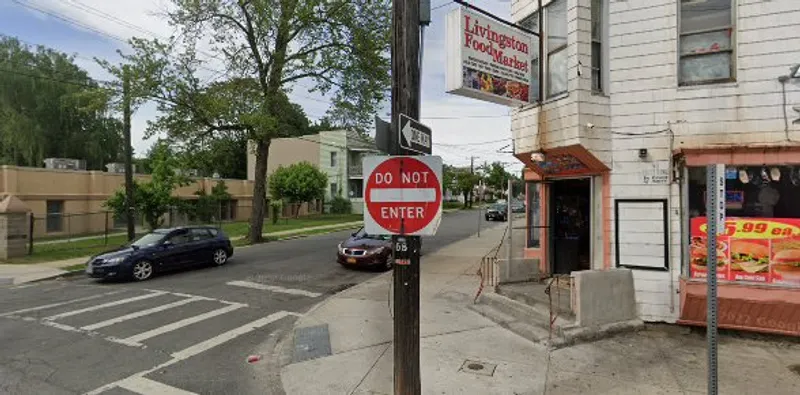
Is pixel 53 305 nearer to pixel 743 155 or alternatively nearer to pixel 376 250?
pixel 376 250

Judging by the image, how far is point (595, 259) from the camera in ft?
25.5

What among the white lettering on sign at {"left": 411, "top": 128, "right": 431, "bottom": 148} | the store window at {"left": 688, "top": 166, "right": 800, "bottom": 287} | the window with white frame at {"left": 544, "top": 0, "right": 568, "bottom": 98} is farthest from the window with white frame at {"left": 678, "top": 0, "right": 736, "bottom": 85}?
the white lettering on sign at {"left": 411, "top": 128, "right": 431, "bottom": 148}

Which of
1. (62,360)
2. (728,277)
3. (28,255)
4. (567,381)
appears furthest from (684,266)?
(28,255)

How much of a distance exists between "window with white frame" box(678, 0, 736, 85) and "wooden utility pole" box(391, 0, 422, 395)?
196 inches

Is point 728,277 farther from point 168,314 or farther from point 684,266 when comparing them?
point 168,314

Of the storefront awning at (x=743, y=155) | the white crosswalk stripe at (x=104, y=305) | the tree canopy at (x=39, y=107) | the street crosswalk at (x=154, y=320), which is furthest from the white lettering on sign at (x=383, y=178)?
the tree canopy at (x=39, y=107)

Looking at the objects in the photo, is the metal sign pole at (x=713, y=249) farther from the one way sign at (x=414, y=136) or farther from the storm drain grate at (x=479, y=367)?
the storm drain grate at (x=479, y=367)

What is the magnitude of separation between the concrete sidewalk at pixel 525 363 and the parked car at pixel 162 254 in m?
6.69

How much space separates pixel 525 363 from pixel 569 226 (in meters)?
4.49

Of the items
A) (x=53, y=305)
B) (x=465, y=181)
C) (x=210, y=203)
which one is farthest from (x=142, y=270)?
(x=465, y=181)

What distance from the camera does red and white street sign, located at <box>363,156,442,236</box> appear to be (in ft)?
13.2

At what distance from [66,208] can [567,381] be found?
29199 millimetres

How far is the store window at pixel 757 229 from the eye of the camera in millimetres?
6285

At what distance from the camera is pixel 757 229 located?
6.48 m
